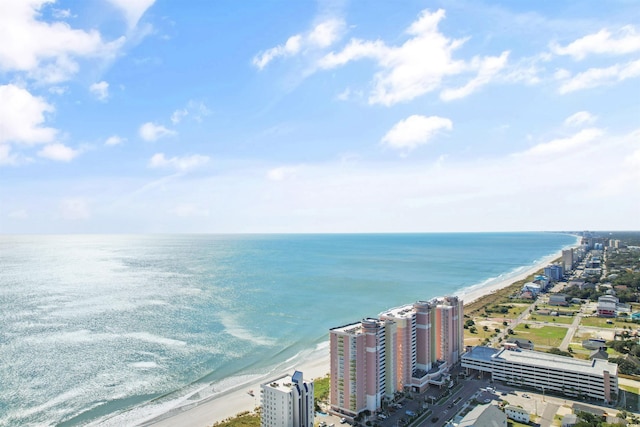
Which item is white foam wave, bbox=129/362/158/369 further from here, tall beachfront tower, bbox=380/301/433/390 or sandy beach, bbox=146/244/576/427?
tall beachfront tower, bbox=380/301/433/390

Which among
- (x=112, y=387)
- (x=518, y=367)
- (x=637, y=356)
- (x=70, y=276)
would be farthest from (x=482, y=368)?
(x=70, y=276)

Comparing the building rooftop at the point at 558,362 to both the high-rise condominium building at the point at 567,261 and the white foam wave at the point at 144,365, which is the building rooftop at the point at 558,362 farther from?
the high-rise condominium building at the point at 567,261

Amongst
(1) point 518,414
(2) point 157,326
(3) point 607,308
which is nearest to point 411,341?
(1) point 518,414

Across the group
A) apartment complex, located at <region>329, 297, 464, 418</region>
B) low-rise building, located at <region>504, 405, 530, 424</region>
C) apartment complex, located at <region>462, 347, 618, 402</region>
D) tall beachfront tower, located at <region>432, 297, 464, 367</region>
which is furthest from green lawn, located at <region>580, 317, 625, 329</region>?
low-rise building, located at <region>504, 405, 530, 424</region>

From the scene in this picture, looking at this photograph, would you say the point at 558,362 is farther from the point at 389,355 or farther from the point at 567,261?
the point at 567,261

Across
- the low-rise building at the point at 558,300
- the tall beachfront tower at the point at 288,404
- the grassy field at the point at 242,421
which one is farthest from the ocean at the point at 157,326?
the low-rise building at the point at 558,300

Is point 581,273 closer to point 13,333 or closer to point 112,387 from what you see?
point 112,387
